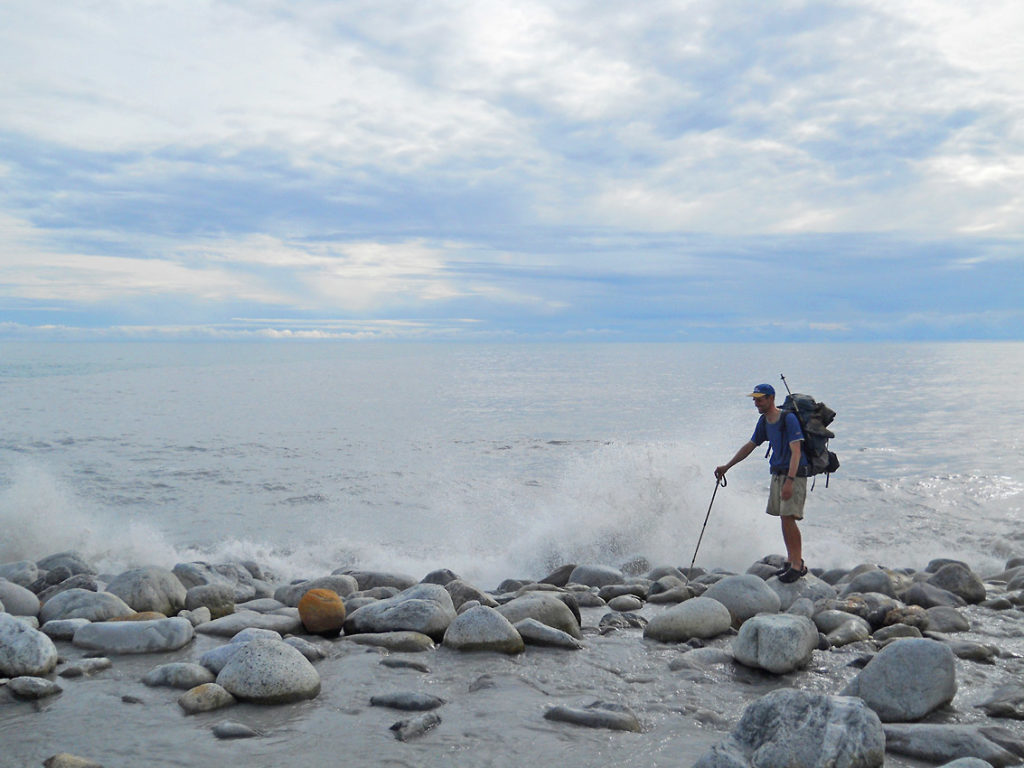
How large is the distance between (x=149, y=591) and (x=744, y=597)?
574cm

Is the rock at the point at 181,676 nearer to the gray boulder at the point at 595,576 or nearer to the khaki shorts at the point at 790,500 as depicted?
the gray boulder at the point at 595,576

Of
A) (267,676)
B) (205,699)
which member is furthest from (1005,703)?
A: (205,699)

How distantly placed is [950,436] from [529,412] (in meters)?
14.9

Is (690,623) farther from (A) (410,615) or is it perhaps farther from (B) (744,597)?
(A) (410,615)

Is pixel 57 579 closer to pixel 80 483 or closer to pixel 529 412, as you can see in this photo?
pixel 80 483

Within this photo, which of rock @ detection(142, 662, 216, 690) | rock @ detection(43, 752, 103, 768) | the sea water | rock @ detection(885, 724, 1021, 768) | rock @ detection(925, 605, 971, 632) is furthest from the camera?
the sea water

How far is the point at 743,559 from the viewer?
1264 cm

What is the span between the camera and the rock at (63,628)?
6816 millimetres

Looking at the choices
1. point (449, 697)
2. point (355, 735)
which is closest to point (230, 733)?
point (355, 735)

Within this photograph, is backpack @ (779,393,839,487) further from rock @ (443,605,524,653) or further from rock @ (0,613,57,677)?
rock @ (0,613,57,677)

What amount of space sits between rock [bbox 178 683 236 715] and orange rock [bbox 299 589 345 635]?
5.75ft

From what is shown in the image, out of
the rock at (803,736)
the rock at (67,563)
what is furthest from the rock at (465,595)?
the rock at (67,563)

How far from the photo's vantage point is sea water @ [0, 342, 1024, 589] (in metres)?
12.9

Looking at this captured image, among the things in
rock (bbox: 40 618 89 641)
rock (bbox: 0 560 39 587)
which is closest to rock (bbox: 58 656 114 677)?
rock (bbox: 40 618 89 641)
